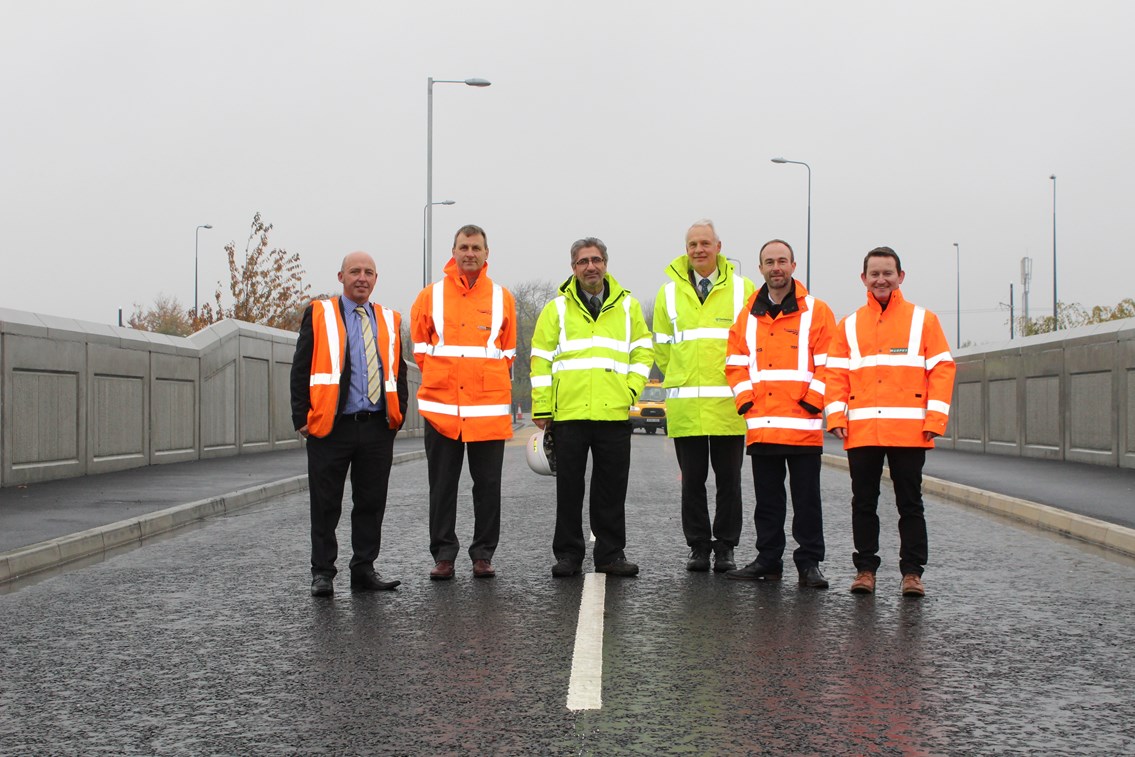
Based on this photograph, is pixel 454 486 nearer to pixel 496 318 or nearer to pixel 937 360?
pixel 496 318

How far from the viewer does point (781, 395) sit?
7117 mm

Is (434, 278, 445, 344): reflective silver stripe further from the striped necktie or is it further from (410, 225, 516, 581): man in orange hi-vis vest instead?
the striped necktie

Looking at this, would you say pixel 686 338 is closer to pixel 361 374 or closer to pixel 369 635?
pixel 361 374

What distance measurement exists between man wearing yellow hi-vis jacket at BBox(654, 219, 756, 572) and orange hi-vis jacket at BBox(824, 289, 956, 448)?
71cm

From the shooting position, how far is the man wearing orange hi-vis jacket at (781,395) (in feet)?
23.4

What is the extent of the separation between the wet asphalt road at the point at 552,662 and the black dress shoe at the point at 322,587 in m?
0.10

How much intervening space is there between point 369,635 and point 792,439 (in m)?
2.73

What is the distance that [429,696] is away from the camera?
4602mm

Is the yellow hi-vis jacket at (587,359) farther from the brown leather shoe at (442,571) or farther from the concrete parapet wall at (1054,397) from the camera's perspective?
the concrete parapet wall at (1054,397)

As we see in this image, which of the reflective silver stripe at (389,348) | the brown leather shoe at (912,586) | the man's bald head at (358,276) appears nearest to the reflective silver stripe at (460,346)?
the reflective silver stripe at (389,348)

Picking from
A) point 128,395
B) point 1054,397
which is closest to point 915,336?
point 128,395

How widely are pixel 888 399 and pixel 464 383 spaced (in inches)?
95.4

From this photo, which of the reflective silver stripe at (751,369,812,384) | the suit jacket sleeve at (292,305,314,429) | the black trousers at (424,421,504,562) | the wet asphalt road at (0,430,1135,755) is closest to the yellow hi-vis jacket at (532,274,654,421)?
the black trousers at (424,421,504,562)

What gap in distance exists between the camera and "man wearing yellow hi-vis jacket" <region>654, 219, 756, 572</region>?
7.43m
